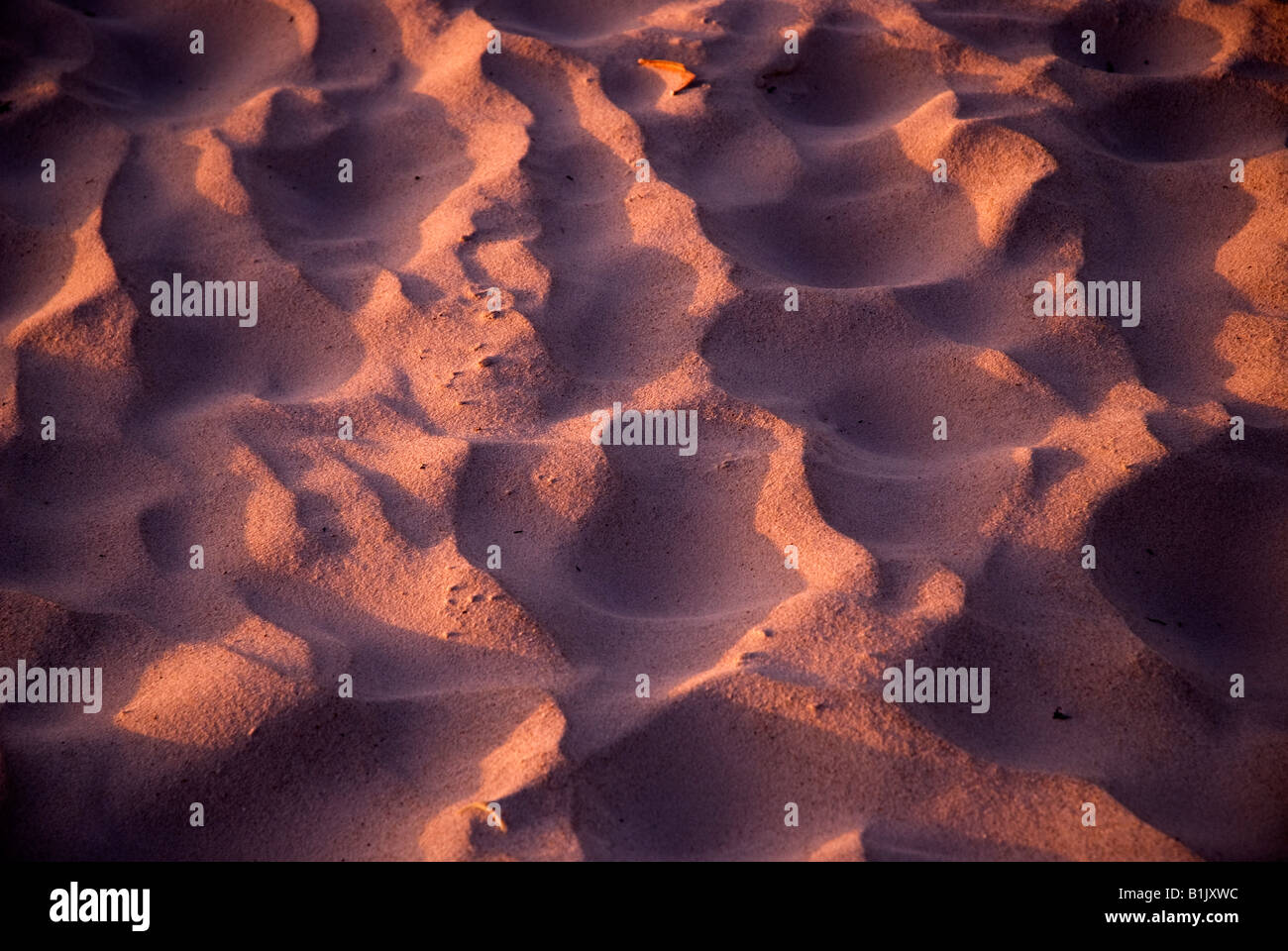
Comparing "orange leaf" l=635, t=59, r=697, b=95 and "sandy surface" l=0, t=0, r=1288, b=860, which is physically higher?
"orange leaf" l=635, t=59, r=697, b=95

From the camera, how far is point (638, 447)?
1976 mm

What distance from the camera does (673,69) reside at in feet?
8.82

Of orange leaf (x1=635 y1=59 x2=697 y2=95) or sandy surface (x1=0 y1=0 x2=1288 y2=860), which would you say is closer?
sandy surface (x1=0 y1=0 x2=1288 y2=860)

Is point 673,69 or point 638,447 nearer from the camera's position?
point 638,447

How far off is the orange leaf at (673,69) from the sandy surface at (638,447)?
0.20ft

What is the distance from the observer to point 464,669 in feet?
5.48

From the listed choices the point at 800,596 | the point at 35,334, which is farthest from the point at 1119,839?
the point at 35,334

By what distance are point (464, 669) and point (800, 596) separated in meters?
0.62

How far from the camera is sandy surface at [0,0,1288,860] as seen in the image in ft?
5.12

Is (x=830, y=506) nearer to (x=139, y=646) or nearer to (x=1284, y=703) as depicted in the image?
(x=1284, y=703)

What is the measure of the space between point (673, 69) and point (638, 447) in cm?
130

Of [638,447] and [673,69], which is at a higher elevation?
[673,69]

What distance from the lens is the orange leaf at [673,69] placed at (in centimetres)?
265

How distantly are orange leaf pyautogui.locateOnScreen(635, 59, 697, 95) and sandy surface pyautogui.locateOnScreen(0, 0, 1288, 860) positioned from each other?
0.20 feet
